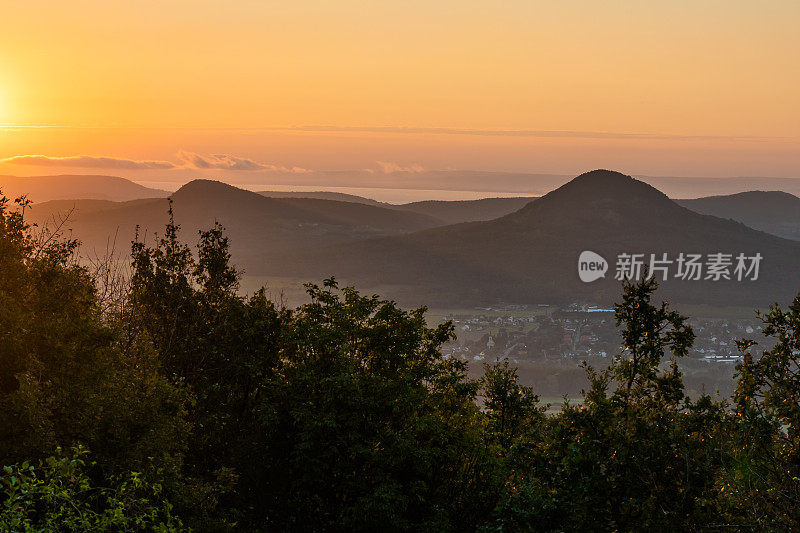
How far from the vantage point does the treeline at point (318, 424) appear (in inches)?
693

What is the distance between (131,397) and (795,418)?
17692 mm

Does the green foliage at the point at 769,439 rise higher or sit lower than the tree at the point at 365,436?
higher

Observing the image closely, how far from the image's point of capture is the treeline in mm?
17609

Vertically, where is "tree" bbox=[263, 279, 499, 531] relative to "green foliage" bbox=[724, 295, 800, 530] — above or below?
below

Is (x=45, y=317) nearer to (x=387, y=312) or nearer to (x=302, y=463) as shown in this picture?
(x=302, y=463)

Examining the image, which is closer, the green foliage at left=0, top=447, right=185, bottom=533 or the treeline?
the green foliage at left=0, top=447, right=185, bottom=533

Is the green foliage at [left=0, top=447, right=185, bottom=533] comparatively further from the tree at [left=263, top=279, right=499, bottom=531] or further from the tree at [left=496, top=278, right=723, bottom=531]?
the tree at [left=496, top=278, right=723, bottom=531]

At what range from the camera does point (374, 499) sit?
24.3 metres

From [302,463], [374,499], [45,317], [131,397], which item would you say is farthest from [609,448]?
[45,317]

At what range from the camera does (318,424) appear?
24.6m

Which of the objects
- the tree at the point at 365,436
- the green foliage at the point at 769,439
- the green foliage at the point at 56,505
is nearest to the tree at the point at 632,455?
the green foliage at the point at 769,439

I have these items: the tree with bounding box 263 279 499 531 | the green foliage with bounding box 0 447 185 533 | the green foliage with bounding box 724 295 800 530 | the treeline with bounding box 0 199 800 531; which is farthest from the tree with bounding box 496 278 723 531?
the green foliage with bounding box 0 447 185 533

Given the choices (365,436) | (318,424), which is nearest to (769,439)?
(365,436)

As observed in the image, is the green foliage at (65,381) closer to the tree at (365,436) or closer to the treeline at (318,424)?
the treeline at (318,424)
